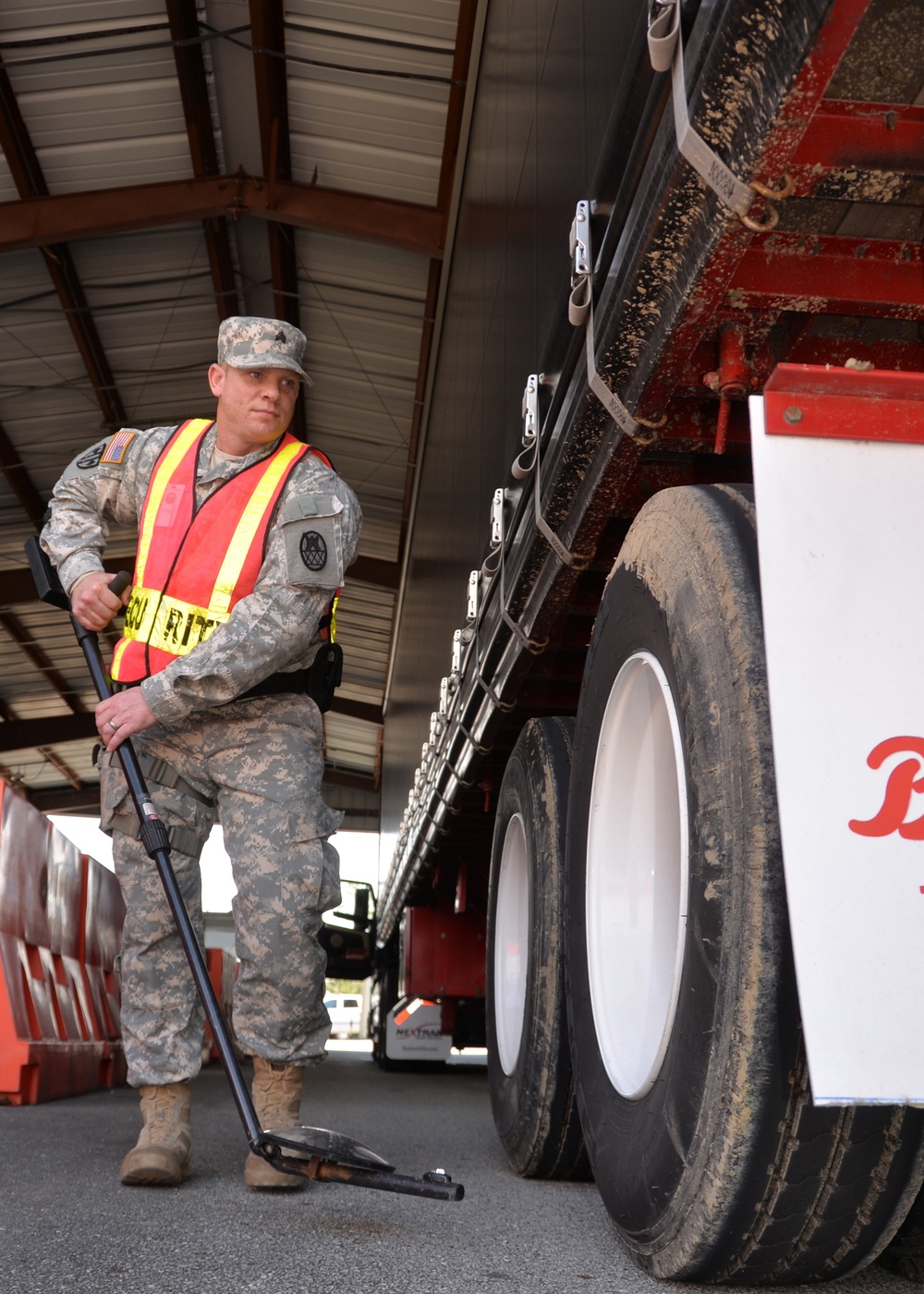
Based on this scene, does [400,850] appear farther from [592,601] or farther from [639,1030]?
[639,1030]

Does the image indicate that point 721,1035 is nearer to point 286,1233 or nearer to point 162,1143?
point 286,1233

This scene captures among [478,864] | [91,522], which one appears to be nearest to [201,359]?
[478,864]

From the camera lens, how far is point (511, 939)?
3.17 m

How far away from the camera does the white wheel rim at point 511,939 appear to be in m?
2.97

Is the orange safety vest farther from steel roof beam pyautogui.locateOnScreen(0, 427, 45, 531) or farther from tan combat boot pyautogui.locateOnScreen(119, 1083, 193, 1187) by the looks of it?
steel roof beam pyautogui.locateOnScreen(0, 427, 45, 531)

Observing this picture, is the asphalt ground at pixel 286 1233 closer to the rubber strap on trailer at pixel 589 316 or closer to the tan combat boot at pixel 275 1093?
the tan combat boot at pixel 275 1093

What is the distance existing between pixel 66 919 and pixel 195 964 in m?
3.19

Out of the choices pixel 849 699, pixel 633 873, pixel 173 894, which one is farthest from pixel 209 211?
pixel 849 699

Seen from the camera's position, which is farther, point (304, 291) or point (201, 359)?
point (201, 359)

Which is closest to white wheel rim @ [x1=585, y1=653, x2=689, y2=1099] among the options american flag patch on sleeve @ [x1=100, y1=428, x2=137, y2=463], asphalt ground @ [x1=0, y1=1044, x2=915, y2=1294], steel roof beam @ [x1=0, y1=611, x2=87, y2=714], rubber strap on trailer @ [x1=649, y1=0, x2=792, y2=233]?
asphalt ground @ [x1=0, y1=1044, x2=915, y2=1294]

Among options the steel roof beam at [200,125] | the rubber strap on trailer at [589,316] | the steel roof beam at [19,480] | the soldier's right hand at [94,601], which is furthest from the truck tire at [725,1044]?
the steel roof beam at [19,480]

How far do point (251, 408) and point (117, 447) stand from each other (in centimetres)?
37

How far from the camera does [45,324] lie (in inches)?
505

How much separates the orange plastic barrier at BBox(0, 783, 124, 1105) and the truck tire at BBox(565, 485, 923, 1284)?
2.87 meters
